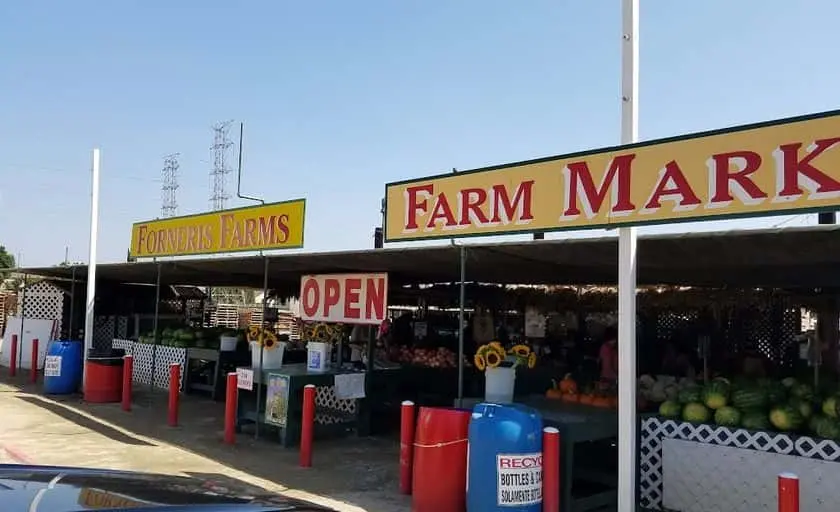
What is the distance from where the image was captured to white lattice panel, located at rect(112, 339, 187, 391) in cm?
1587

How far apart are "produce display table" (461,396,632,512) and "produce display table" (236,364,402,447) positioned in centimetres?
330

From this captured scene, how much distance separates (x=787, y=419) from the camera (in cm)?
652

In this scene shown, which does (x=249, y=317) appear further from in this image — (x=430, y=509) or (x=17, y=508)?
(x=17, y=508)

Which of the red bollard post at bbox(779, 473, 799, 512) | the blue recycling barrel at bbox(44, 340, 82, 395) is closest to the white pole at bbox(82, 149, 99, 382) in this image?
the blue recycling barrel at bbox(44, 340, 82, 395)

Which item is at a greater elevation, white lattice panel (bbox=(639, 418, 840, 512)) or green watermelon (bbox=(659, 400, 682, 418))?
green watermelon (bbox=(659, 400, 682, 418))

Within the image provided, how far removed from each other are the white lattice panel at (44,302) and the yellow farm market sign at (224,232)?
6.84 metres

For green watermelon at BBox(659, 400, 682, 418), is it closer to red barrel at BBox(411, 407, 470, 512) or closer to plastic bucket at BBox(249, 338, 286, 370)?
red barrel at BBox(411, 407, 470, 512)

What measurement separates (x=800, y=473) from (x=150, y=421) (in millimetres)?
9650

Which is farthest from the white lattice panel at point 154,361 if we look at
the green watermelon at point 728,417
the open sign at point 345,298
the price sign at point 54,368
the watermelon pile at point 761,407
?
the green watermelon at point 728,417

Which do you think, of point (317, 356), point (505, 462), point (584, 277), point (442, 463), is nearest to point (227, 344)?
point (317, 356)

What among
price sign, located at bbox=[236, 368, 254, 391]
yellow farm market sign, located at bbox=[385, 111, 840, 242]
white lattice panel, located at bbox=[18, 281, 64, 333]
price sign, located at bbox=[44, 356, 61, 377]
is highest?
yellow farm market sign, located at bbox=[385, 111, 840, 242]

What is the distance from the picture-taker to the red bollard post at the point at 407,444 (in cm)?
771

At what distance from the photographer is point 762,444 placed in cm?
659

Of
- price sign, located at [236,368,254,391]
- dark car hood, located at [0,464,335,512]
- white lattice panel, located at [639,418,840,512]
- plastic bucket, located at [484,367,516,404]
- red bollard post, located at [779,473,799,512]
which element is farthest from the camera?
Answer: price sign, located at [236,368,254,391]
